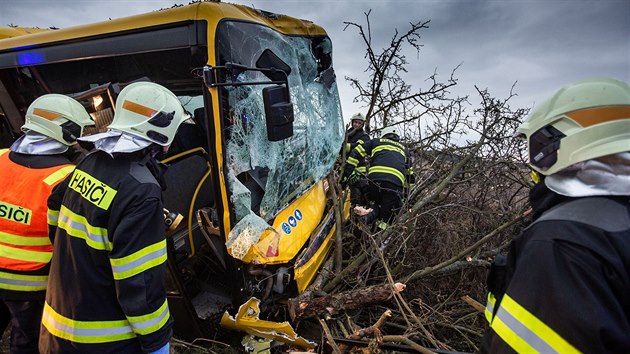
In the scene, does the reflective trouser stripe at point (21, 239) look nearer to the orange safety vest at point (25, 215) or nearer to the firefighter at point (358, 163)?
the orange safety vest at point (25, 215)

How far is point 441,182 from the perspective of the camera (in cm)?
389

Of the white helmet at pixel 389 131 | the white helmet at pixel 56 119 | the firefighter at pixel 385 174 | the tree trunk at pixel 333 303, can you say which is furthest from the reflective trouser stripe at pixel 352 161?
the white helmet at pixel 56 119

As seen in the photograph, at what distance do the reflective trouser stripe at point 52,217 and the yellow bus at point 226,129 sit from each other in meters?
0.57

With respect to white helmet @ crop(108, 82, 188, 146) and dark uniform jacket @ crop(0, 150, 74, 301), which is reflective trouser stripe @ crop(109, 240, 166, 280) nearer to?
white helmet @ crop(108, 82, 188, 146)

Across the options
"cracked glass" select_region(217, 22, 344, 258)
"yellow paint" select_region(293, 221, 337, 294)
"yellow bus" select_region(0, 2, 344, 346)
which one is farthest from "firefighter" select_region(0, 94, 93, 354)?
"yellow paint" select_region(293, 221, 337, 294)

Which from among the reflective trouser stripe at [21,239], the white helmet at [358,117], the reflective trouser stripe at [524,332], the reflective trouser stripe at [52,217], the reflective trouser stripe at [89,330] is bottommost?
the reflective trouser stripe at [89,330]

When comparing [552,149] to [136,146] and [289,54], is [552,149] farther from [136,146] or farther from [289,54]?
[289,54]

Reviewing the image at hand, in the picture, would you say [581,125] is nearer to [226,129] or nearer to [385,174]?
[226,129]

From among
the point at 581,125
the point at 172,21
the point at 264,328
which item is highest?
the point at 172,21

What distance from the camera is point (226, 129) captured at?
7.48ft

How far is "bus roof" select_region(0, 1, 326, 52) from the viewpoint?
2.19 m

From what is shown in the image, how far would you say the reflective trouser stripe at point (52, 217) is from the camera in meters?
1.85

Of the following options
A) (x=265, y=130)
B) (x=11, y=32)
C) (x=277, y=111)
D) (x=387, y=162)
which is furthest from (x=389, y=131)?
(x=11, y=32)

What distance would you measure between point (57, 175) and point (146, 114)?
0.70m
